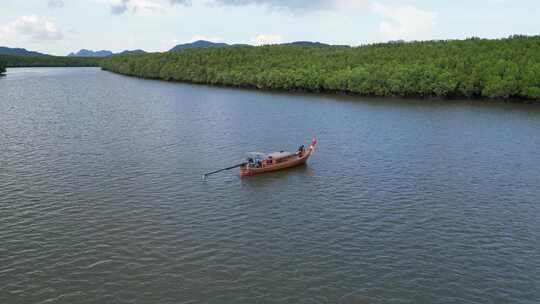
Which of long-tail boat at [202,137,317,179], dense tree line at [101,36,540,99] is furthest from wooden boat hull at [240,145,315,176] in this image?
dense tree line at [101,36,540,99]

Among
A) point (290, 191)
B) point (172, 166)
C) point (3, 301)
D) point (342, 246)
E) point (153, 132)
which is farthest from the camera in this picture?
point (153, 132)

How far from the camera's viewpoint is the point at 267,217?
49.0 meters

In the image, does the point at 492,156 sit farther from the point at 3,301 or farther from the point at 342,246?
the point at 3,301

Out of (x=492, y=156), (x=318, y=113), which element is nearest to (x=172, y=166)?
(x=492, y=156)

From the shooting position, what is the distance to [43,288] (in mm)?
34688

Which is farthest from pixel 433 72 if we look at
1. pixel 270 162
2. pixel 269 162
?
pixel 269 162

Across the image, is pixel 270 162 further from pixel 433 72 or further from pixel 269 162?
pixel 433 72

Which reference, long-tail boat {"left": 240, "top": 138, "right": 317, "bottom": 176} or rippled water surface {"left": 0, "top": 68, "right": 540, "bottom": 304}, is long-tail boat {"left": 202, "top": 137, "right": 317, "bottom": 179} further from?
rippled water surface {"left": 0, "top": 68, "right": 540, "bottom": 304}

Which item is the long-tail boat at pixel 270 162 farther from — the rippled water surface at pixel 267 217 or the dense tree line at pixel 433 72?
the dense tree line at pixel 433 72

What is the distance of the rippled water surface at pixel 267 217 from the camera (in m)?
35.4

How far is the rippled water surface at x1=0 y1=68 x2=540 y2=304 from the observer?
1394 inches

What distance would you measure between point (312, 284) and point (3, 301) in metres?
21.9

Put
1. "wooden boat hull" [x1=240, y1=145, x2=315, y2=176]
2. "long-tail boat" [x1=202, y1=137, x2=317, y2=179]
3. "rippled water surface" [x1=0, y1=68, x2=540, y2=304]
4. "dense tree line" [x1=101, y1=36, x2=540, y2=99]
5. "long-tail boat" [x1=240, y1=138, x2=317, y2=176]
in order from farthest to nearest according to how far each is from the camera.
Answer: "dense tree line" [x1=101, y1=36, x2=540, y2=99] → "long-tail boat" [x1=240, y1=138, x2=317, y2=176] → "long-tail boat" [x1=202, y1=137, x2=317, y2=179] → "wooden boat hull" [x1=240, y1=145, x2=315, y2=176] → "rippled water surface" [x1=0, y1=68, x2=540, y2=304]

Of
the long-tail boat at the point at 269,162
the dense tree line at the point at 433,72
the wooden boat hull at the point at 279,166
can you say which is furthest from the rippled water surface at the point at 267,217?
the dense tree line at the point at 433,72
